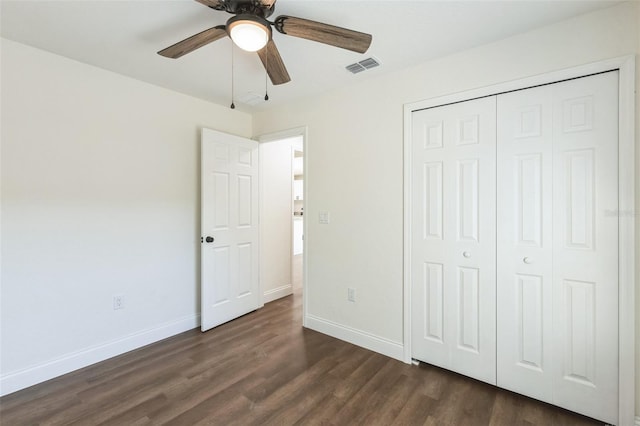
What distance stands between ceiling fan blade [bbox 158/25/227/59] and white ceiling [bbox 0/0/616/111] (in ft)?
0.75

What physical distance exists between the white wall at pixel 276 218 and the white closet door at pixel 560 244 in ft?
8.68

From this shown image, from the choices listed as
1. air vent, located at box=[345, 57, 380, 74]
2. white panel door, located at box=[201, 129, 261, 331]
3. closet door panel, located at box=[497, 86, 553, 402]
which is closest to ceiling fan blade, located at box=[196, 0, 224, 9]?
air vent, located at box=[345, 57, 380, 74]

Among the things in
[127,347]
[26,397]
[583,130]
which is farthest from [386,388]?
[26,397]

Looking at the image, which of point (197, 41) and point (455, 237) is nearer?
point (197, 41)

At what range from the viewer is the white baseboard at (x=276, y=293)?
3893mm

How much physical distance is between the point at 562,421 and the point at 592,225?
120cm

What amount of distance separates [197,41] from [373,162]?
5.29 feet

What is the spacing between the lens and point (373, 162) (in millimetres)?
2605

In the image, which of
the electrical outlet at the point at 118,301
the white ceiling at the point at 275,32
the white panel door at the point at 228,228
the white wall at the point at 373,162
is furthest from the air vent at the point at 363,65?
the electrical outlet at the point at 118,301

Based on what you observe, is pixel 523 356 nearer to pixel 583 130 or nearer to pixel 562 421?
pixel 562 421

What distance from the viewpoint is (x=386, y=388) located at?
207cm

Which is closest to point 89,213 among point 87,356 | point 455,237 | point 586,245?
point 87,356

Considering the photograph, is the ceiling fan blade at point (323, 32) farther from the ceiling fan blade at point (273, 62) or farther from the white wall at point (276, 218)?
the white wall at point (276, 218)

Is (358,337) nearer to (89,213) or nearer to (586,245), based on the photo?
(586,245)
